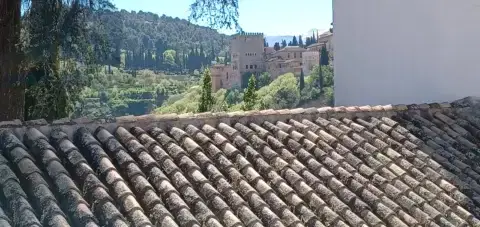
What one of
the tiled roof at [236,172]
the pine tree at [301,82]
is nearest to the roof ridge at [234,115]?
the tiled roof at [236,172]

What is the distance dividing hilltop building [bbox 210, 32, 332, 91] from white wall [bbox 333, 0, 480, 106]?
15.5 m

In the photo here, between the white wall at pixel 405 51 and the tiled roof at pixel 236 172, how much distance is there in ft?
6.74

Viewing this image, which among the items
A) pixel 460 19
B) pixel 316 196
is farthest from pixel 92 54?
pixel 460 19

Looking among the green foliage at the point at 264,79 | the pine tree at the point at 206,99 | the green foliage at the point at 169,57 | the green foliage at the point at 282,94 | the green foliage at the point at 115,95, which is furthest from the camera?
the green foliage at the point at 264,79

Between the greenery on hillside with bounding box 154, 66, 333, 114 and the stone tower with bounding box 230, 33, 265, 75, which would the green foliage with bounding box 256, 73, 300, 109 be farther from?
the stone tower with bounding box 230, 33, 265, 75

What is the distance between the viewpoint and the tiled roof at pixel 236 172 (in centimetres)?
423

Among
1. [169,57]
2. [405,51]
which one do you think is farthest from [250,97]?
[169,57]

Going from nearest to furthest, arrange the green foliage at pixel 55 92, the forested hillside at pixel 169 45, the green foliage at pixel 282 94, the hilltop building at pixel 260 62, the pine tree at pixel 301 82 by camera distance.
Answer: the green foliage at pixel 55 92, the forested hillside at pixel 169 45, the green foliage at pixel 282 94, the pine tree at pixel 301 82, the hilltop building at pixel 260 62

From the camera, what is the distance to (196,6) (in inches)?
338

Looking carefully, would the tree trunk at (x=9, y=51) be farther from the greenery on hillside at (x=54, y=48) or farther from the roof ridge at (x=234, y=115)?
Answer: the roof ridge at (x=234, y=115)

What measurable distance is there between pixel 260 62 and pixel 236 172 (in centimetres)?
2857

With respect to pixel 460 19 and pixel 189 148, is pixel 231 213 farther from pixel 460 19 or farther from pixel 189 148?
pixel 460 19

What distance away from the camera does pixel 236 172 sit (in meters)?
5.12

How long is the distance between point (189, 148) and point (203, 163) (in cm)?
29
